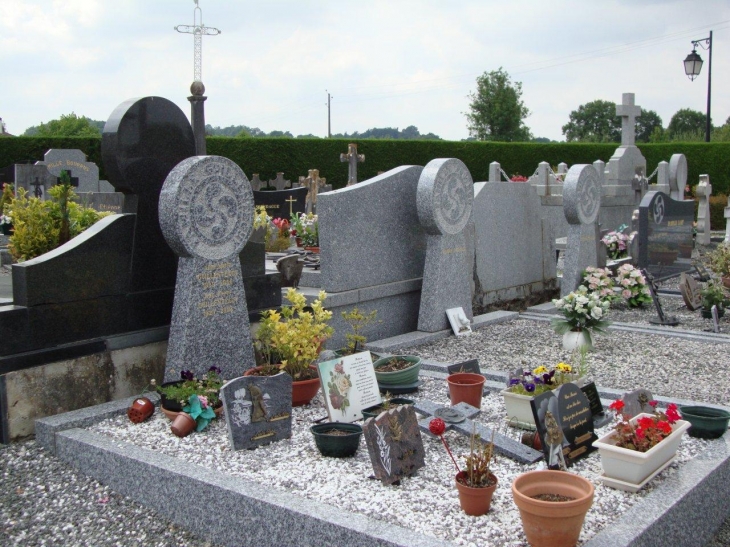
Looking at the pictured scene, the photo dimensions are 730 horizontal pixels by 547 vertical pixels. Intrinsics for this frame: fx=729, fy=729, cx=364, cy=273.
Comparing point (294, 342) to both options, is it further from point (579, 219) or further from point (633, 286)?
point (633, 286)

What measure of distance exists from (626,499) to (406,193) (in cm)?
436

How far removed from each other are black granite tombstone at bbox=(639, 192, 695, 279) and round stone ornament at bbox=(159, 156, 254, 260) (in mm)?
5844

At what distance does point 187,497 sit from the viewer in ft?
11.4

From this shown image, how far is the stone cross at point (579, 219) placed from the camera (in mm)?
8648

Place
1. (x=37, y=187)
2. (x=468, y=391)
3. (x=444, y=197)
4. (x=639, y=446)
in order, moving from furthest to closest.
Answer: (x=37, y=187) → (x=444, y=197) → (x=468, y=391) → (x=639, y=446)

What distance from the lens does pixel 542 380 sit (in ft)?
14.1

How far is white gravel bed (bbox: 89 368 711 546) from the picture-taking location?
3023mm

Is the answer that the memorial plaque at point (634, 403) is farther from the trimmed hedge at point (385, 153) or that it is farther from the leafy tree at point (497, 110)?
the leafy tree at point (497, 110)

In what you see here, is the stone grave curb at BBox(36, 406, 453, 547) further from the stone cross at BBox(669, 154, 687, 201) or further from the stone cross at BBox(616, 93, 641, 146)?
the stone cross at BBox(669, 154, 687, 201)

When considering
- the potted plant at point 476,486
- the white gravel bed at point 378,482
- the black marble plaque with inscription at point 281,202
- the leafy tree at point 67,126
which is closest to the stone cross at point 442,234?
the white gravel bed at point 378,482

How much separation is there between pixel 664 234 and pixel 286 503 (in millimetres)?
7841

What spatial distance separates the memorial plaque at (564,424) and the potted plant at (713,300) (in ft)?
16.0

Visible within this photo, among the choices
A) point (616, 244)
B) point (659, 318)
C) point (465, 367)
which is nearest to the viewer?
point (465, 367)

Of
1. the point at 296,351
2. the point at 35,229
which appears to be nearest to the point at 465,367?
the point at 296,351
